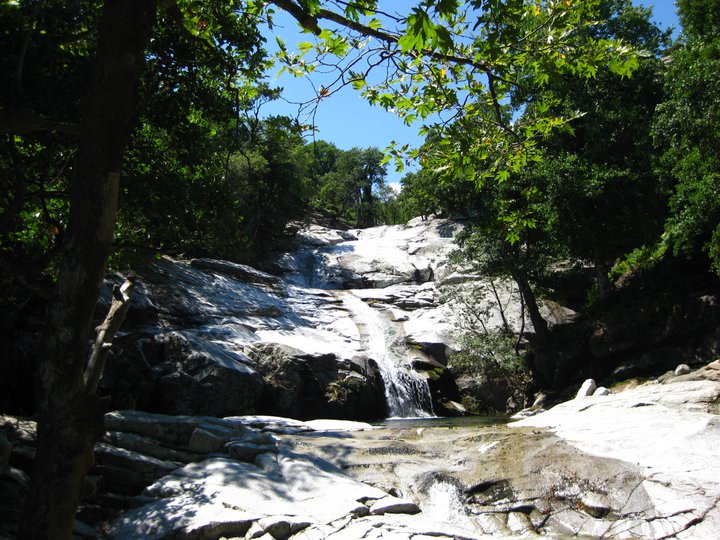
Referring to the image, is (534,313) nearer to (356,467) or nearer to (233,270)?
(233,270)

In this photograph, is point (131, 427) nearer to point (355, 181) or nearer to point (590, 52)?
point (590, 52)

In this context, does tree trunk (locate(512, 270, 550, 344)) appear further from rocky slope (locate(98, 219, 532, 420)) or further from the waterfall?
the waterfall

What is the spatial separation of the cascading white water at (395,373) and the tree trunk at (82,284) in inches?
677

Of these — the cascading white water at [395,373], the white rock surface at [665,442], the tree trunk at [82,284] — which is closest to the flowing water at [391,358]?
the cascading white water at [395,373]

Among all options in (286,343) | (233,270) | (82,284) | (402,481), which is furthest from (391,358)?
(82,284)

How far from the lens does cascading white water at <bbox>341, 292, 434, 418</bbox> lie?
20.0 meters

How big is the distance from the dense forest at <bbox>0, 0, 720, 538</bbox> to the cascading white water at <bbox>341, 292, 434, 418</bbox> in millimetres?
4873

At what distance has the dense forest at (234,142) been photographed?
3.24 metres

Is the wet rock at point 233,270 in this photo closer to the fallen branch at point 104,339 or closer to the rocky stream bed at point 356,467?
the rocky stream bed at point 356,467

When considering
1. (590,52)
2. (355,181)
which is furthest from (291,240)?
(590,52)

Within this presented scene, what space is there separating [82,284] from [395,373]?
1822 centimetres

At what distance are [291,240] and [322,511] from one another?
110 ft

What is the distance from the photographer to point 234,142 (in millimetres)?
6707

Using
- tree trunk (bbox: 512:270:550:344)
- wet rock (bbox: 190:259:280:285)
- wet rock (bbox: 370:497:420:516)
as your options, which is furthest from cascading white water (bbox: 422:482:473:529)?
wet rock (bbox: 190:259:280:285)
